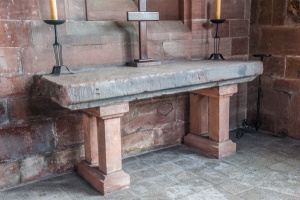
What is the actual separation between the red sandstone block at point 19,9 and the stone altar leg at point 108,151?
92 cm

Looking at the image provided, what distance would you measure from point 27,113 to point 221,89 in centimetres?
180

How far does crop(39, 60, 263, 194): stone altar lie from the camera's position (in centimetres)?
244

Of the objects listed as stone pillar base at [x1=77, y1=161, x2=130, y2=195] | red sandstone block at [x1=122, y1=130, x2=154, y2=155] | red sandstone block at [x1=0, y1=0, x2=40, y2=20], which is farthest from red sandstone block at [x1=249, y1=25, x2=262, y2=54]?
red sandstone block at [x1=0, y1=0, x2=40, y2=20]

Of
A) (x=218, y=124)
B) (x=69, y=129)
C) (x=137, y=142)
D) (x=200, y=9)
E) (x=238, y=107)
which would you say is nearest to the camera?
(x=69, y=129)

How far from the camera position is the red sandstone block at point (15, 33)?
274cm

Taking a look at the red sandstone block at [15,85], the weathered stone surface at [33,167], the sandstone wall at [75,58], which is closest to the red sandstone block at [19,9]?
the sandstone wall at [75,58]

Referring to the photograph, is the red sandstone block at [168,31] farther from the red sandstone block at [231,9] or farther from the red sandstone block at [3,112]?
the red sandstone block at [3,112]

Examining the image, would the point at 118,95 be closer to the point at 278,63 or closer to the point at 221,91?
the point at 221,91

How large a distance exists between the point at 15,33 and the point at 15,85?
1.39ft

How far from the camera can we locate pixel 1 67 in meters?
2.77

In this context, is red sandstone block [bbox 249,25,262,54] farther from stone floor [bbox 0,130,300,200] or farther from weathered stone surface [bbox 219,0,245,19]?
stone floor [bbox 0,130,300,200]

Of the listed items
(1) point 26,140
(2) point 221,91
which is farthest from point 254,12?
(1) point 26,140

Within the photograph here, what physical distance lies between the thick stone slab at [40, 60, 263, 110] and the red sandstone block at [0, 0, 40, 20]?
0.54 meters

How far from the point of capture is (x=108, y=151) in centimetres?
277
